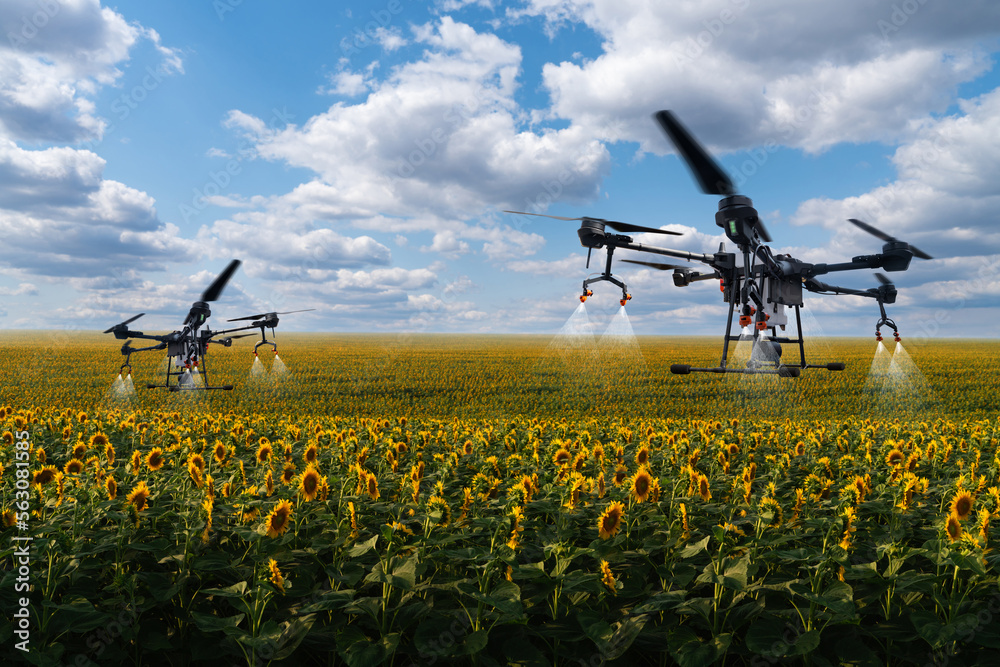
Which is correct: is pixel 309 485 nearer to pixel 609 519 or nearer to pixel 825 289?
pixel 609 519

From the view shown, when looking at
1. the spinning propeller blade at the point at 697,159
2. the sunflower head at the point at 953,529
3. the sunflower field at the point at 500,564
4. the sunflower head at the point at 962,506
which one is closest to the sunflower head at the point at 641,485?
the sunflower field at the point at 500,564

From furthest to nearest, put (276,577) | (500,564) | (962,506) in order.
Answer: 1. (962,506)
2. (500,564)
3. (276,577)

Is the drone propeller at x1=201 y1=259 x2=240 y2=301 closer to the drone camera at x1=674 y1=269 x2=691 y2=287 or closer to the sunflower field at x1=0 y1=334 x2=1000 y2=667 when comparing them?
the sunflower field at x1=0 y1=334 x2=1000 y2=667

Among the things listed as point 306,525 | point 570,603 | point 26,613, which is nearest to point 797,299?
point 570,603

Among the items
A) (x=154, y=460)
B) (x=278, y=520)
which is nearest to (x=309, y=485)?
(x=278, y=520)

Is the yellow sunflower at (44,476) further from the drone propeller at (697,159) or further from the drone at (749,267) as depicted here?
the drone propeller at (697,159)

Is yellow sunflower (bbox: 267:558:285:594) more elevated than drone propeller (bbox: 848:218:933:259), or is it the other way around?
drone propeller (bbox: 848:218:933:259)

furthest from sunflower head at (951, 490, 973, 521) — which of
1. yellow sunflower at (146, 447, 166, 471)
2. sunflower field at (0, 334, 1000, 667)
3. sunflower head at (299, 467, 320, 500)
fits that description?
yellow sunflower at (146, 447, 166, 471)
